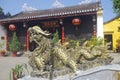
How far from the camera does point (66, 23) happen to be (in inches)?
672

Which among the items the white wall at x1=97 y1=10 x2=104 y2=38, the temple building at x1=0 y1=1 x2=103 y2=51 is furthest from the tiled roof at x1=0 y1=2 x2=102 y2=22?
the white wall at x1=97 y1=10 x2=104 y2=38

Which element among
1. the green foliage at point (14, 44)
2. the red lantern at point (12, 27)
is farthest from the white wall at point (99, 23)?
the red lantern at point (12, 27)

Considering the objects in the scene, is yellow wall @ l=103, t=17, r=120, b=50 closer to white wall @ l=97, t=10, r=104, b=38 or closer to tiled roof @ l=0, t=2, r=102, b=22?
tiled roof @ l=0, t=2, r=102, b=22

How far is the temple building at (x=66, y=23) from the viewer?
15711 millimetres

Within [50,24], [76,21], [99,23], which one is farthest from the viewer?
[50,24]

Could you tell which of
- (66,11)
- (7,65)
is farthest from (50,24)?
(7,65)

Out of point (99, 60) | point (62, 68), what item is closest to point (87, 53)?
point (99, 60)

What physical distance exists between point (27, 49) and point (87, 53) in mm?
11203

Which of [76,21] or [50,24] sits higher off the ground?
[76,21]

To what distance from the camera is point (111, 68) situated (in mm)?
4270

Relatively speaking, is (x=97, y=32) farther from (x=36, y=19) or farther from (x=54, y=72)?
(x=54, y=72)

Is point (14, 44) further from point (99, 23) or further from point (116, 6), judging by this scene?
point (116, 6)

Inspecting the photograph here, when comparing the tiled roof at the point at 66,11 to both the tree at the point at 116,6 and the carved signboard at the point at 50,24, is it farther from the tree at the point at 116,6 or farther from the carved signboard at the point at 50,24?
the tree at the point at 116,6

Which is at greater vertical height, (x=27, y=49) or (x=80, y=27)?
(x=80, y=27)
